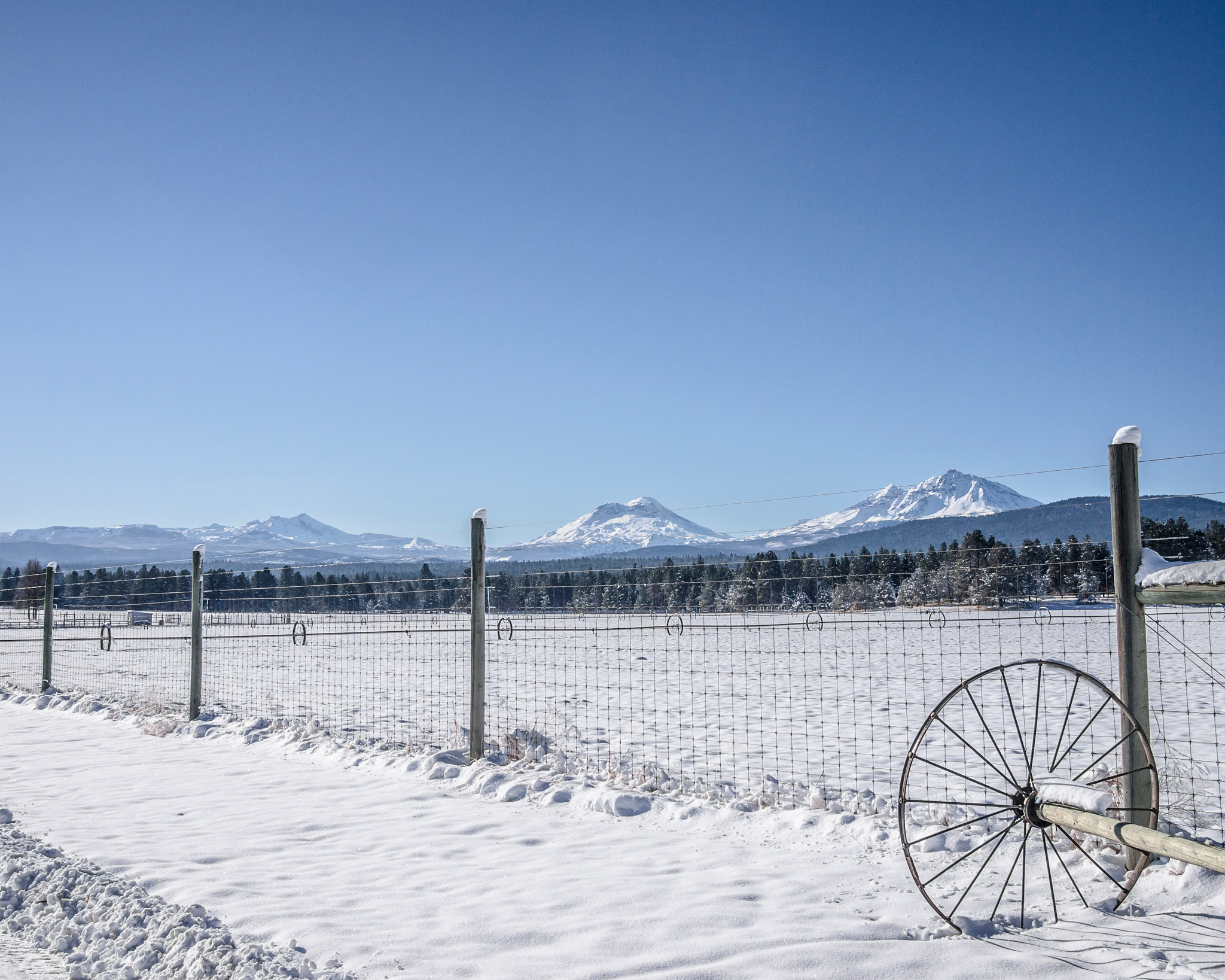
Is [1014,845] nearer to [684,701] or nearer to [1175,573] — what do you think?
[1175,573]

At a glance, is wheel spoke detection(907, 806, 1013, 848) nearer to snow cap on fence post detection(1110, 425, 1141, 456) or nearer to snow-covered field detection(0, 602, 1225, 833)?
snow-covered field detection(0, 602, 1225, 833)

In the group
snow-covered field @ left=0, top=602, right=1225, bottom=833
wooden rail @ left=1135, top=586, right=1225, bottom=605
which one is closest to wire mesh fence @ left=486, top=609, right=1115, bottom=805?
snow-covered field @ left=0, top=602, right=1225, bottom=833

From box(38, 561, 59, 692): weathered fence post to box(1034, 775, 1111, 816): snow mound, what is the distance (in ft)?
46.5

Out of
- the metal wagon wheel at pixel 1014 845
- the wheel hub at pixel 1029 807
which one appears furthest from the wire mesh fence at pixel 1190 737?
the wheel hub at pixel 1029 807

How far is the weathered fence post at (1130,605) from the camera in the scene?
455 centimetres

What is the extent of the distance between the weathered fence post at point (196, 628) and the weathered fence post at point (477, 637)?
4374 mm

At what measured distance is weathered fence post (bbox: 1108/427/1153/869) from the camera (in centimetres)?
455

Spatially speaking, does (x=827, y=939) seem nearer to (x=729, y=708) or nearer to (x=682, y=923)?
(x=682, y=923)

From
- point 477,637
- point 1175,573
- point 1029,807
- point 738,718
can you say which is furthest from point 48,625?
point 1175,573

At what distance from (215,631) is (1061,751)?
193 ft

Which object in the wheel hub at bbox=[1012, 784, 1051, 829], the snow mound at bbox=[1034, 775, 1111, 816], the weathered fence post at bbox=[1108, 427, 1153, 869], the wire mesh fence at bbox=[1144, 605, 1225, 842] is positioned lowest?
the wire mesh fence at bbox=[1144, 605, 1225, 842]

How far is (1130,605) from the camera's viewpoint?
4.68 m

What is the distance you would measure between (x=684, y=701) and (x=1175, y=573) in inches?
376

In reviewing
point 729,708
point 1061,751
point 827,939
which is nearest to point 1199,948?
point 827,939
